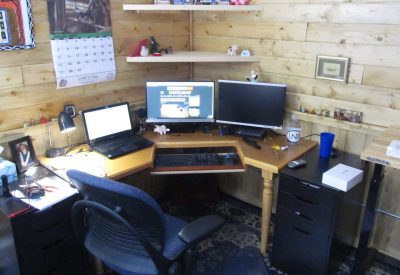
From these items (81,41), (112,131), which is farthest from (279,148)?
(81,41)

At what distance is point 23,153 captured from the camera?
6.58 feet

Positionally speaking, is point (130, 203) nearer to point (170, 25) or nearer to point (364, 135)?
point (364, 135)

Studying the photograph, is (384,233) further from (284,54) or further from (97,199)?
(97,199)

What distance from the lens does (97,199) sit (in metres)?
1.41

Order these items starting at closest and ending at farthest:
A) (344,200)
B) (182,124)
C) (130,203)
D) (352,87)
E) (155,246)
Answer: (130,203), (155,246), (344,200), (352,87), (182,124)

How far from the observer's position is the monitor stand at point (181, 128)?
2.66 m

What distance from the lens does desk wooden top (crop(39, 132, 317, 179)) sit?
2.08 meters

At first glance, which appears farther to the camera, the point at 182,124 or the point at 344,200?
the point at 182,124

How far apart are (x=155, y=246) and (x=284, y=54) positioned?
1651mm

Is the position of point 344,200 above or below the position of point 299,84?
below

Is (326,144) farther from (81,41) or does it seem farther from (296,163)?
(81,41)

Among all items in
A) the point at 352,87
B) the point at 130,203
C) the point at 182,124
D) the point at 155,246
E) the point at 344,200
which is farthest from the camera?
the point at 182,124

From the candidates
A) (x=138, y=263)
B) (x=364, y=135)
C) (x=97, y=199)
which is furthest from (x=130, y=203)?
(x=364, y=135)

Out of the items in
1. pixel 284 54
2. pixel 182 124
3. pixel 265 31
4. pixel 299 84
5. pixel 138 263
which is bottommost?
pixel 138 263
